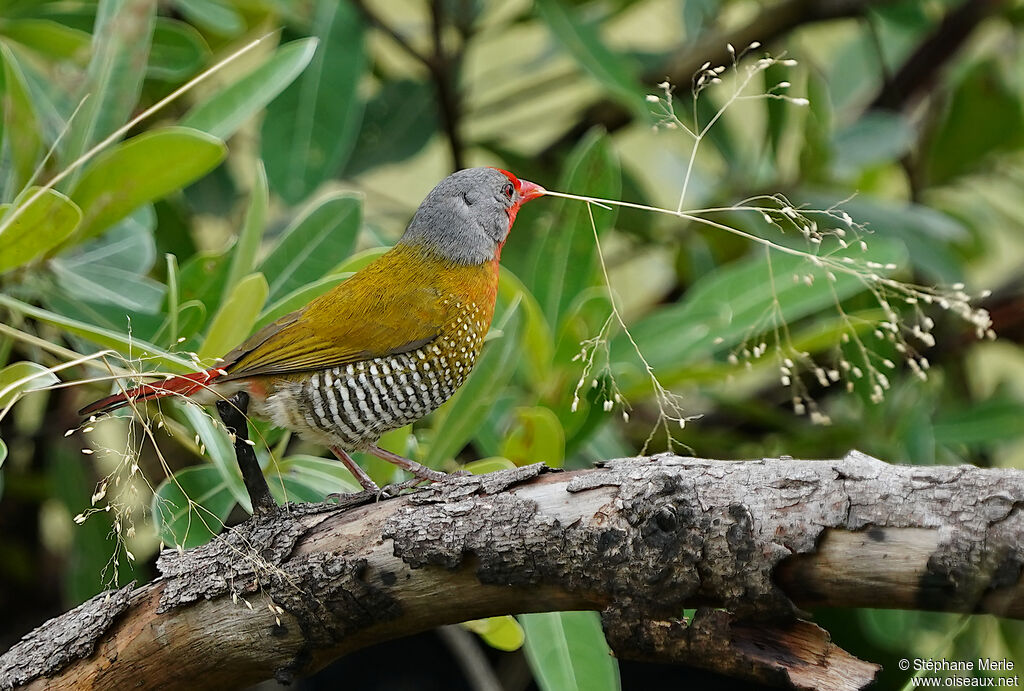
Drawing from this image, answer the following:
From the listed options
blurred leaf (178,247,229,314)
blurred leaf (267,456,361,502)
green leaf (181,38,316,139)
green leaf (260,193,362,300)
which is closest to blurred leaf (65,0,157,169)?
green leaf (181,38,316,139)

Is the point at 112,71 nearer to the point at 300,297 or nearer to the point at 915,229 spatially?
the point at 300,297

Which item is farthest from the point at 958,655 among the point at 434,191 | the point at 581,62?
the point at 581,62

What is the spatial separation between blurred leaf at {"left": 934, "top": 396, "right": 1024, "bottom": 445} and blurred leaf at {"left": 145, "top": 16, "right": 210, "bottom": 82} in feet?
8.64

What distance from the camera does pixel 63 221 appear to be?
6.77 feet

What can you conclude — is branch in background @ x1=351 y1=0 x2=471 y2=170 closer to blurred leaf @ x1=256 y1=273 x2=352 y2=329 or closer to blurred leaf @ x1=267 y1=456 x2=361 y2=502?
blurred leaf @ x1=256 y1=273 x2=352 y2=329

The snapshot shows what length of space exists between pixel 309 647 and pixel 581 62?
210 centimetres

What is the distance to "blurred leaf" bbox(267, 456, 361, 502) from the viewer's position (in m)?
2.31

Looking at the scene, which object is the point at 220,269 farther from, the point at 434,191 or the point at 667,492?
the point at 667,492

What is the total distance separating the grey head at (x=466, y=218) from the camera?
246 cm

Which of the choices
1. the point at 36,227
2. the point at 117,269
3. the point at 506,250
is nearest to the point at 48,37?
the point at 117,269

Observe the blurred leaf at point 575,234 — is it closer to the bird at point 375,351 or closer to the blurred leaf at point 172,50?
the bird at point 375,351

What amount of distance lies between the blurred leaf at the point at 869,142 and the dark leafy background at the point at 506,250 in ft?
0.05

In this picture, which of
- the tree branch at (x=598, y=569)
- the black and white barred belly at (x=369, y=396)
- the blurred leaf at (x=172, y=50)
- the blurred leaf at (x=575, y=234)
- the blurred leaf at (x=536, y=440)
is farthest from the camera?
the blurred leaf at (x=172, y=50)

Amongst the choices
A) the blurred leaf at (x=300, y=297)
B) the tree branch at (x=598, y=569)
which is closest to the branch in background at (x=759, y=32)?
the blurred leaf at (x=300, y=297)
